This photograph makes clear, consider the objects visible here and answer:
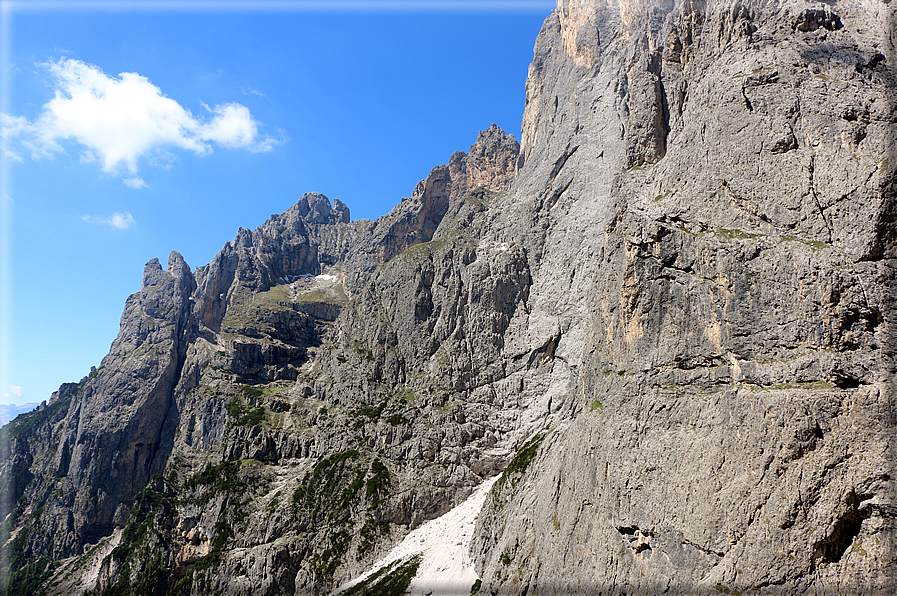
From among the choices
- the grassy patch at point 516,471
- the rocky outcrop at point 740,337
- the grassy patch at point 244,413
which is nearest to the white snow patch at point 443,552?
the grassy patch at point 516,471

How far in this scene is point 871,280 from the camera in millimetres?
38125

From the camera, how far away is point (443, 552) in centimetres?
9388

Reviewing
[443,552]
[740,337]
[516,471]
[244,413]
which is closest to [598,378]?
[740,337]

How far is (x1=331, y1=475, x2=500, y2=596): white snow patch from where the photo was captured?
86.5m

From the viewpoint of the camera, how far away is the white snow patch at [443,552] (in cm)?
8652

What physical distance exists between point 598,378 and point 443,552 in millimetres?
54052

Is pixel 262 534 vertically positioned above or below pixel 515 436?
below

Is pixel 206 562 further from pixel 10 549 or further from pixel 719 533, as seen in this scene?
pixel 719 533

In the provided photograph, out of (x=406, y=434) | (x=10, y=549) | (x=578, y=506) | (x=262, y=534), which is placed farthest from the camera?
(x=10, y=549)

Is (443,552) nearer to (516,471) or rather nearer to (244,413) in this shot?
Result: (516,471)

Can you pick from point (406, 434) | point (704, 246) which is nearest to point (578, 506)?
point (704, 246)

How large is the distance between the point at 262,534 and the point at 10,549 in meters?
109

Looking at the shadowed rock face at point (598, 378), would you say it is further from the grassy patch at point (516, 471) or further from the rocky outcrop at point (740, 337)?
the grassy patch at point (516, 471)

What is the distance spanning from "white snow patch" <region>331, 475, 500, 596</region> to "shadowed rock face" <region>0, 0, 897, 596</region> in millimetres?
2924
